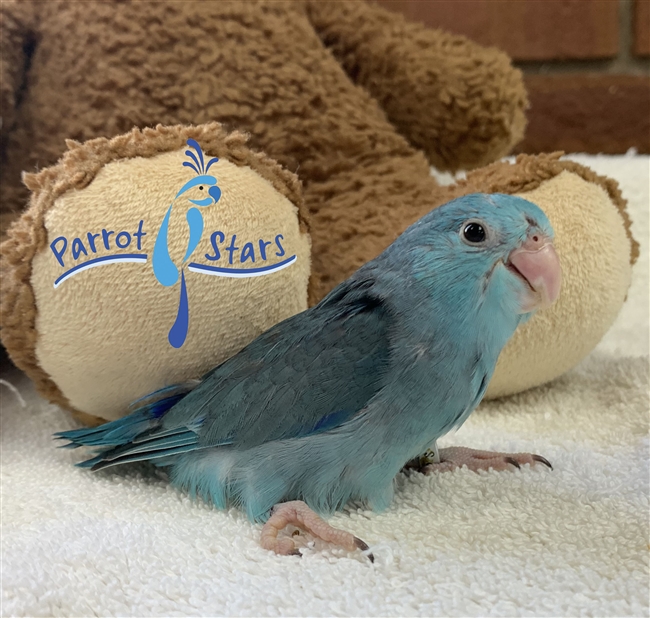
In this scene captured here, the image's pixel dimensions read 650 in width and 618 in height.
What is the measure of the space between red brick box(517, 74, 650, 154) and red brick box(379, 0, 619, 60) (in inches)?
2.1

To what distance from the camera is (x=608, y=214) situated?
2.41 feet

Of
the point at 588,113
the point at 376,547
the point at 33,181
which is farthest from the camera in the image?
the point at 588,113

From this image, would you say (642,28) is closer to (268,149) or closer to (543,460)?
(268,149)

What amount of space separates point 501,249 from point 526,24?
37.2 inches

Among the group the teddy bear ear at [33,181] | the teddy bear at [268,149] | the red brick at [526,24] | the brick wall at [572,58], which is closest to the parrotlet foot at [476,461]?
the teddy bear at [268,149]

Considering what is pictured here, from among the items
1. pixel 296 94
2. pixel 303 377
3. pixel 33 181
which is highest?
pixel 296 94

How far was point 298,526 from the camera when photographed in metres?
0.51

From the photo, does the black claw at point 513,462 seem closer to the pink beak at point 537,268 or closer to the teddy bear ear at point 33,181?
the pink beak at point 537,268

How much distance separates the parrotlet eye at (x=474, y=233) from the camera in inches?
19.4

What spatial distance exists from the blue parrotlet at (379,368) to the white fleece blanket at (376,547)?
0.13 feet

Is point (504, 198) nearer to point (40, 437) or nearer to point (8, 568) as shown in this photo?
point (8, 568)

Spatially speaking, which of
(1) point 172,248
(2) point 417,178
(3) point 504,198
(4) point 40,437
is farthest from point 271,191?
(4) point 40,437

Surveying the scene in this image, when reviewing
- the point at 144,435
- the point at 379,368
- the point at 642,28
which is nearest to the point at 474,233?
the point at 379,368

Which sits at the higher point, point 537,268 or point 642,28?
point 642,28
